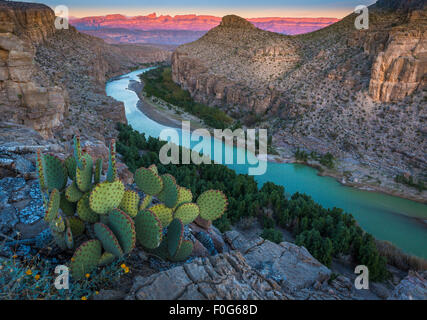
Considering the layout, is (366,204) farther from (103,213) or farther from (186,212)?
(103,213)

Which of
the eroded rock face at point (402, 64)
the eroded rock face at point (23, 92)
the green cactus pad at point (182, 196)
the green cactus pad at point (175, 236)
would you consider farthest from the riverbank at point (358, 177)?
the green cactus pad at point (175, 236)

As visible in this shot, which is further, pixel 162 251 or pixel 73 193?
pixel 162 251

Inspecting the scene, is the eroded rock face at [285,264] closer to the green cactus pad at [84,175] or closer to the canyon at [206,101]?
the canyon at [206,101]

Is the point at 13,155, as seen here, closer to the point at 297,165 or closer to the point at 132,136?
the point at 132,136

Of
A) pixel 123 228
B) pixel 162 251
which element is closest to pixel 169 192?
pixel 162 251

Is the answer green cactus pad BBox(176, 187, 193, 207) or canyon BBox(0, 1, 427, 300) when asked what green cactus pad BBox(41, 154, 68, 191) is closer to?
canyon BBox(0, 1, 427, 300)

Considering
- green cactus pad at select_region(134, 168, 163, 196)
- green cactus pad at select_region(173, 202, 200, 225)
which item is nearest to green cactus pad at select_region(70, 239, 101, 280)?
green cactus pad at select_region(134, 168, 163, 196)

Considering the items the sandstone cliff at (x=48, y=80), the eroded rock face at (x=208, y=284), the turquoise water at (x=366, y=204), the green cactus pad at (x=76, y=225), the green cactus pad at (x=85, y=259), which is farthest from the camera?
the turquoise water at (x=366, y=204)
